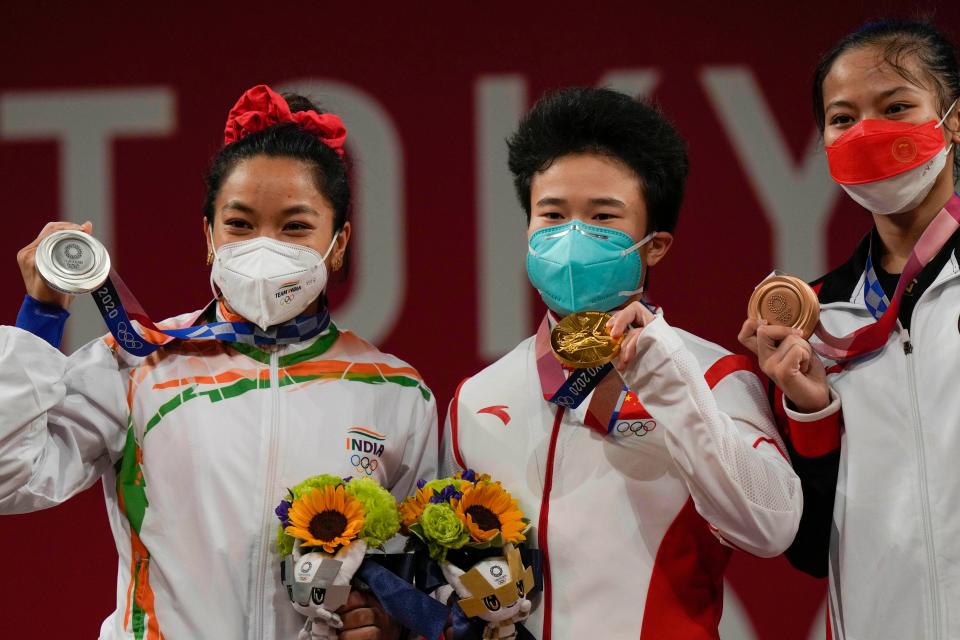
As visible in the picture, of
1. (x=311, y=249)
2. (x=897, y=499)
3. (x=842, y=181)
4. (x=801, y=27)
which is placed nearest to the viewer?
(x=897, y=499)

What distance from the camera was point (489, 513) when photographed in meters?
2.38

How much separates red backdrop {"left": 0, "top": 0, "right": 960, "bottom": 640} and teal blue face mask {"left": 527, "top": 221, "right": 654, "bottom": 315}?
5.34ft

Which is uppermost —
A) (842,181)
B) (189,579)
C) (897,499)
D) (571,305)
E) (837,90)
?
(837,90)

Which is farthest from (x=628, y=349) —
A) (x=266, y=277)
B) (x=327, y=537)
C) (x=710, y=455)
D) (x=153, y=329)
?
(x=153, y=329)

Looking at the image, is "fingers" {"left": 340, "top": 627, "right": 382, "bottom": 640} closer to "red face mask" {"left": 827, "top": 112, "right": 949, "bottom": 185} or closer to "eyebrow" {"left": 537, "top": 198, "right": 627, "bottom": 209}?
"eyebrow" {"left": 537, "top": 198, "right": 627, "bottom": 209}

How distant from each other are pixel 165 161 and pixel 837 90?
266 centimetres

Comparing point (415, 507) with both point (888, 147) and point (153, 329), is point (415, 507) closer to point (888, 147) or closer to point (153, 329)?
point (153, 329)

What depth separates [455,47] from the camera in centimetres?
431

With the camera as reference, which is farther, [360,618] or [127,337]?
[127,337]

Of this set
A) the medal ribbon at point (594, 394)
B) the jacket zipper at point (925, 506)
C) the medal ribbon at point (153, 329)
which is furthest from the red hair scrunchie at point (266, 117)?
the jacket zipper at point (925, 506)

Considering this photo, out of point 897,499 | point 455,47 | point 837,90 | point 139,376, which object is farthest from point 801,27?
point 139,376

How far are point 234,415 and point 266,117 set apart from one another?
2.46 feet

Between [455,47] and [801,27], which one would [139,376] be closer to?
[455,47]

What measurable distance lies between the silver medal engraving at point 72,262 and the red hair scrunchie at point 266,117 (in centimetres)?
54
